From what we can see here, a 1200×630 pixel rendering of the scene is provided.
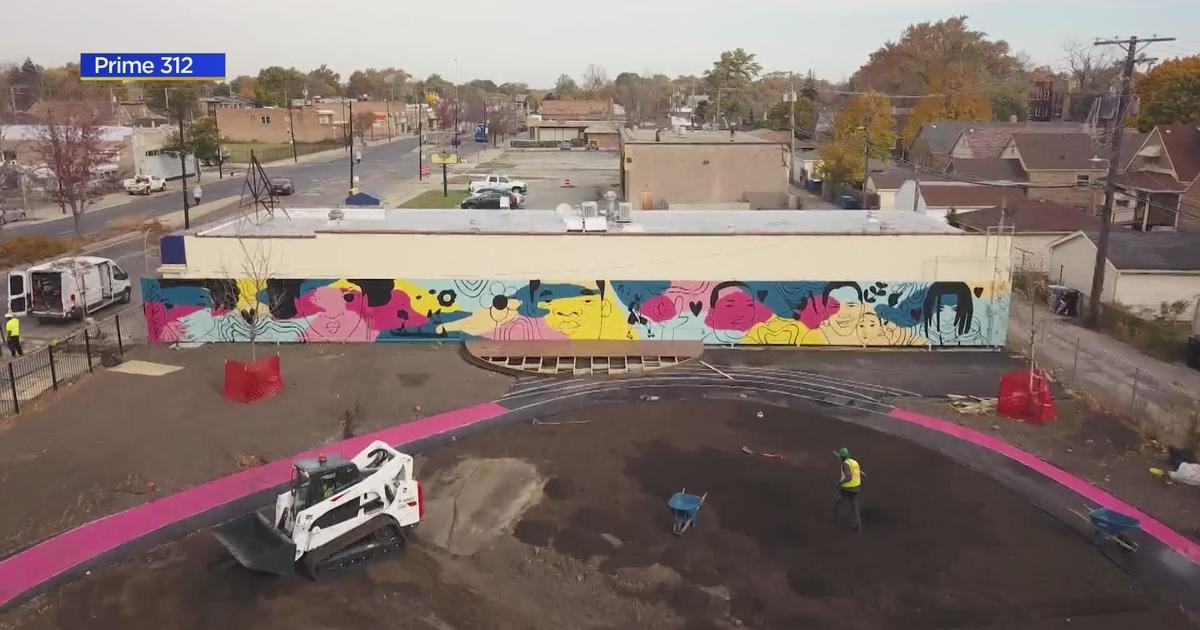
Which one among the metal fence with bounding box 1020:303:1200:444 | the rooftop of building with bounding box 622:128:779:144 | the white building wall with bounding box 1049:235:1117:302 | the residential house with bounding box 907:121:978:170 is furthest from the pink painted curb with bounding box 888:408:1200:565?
the residential house with bounding box 907:121:978:170

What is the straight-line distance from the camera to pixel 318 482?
13812 mm

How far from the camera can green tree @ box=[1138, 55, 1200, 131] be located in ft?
237

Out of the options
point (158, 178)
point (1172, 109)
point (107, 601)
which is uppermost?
point (1172, 109)

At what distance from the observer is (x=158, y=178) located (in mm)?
68500

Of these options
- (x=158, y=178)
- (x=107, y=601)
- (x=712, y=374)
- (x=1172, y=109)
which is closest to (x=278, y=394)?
(x=107, y=601)

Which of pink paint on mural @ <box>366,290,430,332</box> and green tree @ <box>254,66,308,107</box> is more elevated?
green tree @ <box>254,66,308,107</box>

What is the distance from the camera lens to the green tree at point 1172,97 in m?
72.2

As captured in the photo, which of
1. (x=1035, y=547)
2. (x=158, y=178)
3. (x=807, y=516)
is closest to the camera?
(x=1035, y=547)

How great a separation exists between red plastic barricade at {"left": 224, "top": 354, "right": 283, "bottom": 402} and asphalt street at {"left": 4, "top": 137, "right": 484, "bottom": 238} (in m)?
31.3

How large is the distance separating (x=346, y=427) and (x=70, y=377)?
8982mm

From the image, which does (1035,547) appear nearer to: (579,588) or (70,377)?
(579,588)

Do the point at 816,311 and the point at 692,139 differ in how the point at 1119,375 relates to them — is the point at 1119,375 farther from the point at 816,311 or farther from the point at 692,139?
the point at 692,139

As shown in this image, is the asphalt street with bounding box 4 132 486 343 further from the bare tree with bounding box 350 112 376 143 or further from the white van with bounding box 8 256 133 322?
the bare tree with bounding box 350 112 376 143

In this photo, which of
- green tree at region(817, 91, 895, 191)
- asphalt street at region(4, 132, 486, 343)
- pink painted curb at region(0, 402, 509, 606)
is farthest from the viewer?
green tree at region(817, 91, 895, 191)
